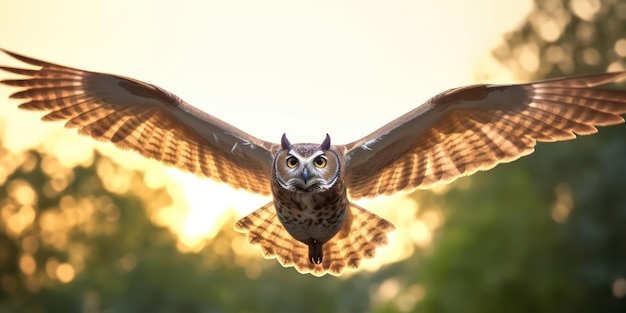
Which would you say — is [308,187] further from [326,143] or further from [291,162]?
[326,143]

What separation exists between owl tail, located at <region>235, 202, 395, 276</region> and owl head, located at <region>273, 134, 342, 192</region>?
1335 mm

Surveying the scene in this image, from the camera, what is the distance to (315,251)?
30.6 feet

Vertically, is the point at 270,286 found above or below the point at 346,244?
below

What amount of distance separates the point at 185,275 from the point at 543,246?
14.2 m

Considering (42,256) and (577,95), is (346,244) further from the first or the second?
(42,256)

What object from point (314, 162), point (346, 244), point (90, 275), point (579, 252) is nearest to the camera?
point (314, 162)

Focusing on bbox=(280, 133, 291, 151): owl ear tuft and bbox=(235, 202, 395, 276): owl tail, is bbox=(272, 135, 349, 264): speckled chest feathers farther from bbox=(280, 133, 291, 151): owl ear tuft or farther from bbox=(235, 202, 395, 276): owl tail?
bbox=(235, 202, 395, 276): owl tail

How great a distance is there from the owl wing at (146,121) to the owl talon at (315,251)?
2.71ft

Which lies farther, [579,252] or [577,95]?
[579,252]

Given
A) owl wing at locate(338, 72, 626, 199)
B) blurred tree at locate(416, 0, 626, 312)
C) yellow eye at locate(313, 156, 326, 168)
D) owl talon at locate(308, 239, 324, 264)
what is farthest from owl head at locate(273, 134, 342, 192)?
blurred tree at locate(416, 0, 626, 312)

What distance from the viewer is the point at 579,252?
101 ft

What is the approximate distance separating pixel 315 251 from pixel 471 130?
5.55ft

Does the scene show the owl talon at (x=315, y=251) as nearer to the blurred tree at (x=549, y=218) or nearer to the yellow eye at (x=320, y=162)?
the yellow eye at (x=320, y=162)

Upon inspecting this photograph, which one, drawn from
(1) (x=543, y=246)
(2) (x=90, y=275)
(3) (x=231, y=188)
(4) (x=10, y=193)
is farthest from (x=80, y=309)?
(3) (x=231, y=188)
